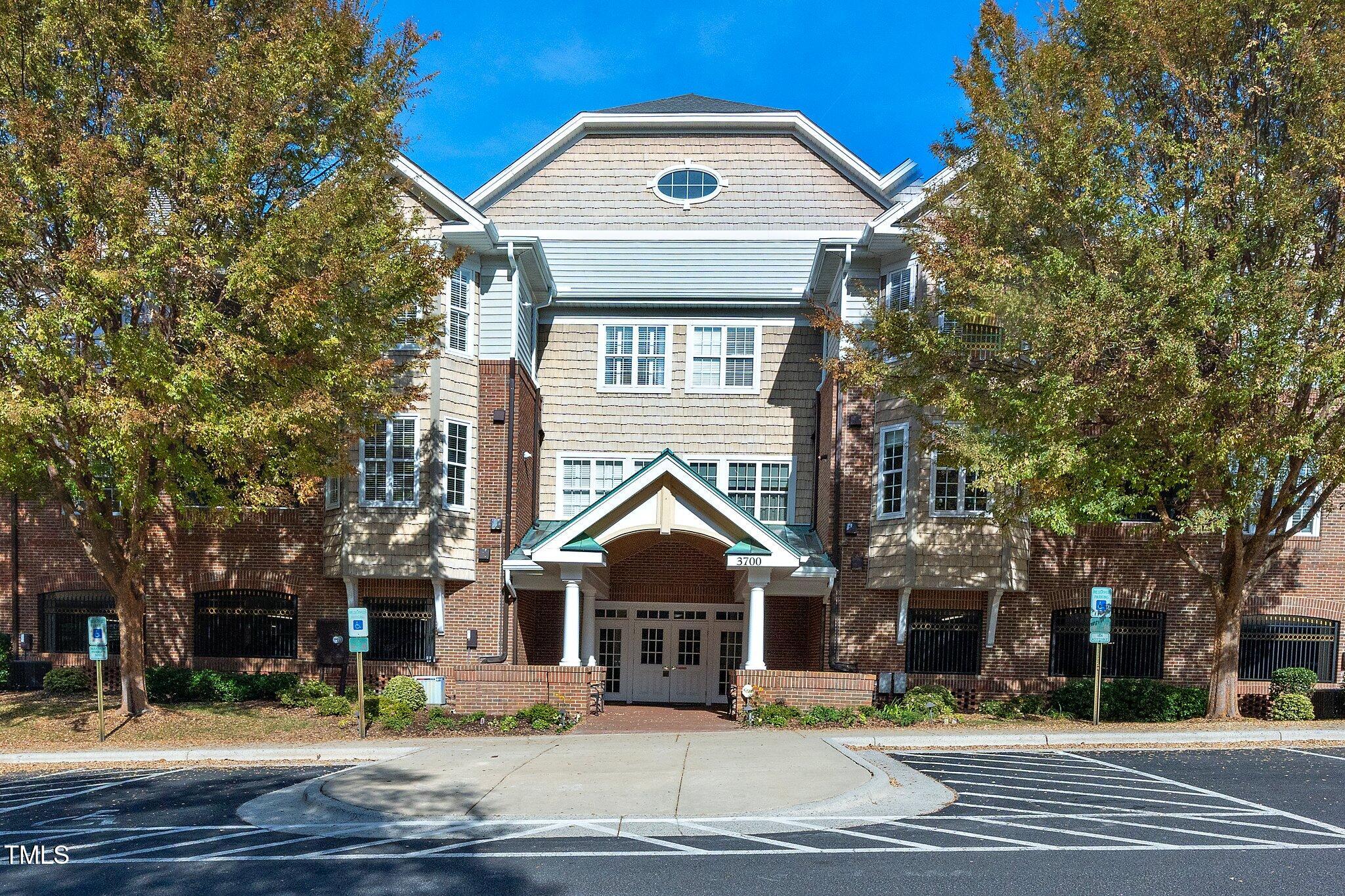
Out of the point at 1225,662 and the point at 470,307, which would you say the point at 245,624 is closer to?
the point at 470,307

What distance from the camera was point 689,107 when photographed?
25625 mm

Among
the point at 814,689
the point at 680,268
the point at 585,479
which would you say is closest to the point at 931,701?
the point at 814,689

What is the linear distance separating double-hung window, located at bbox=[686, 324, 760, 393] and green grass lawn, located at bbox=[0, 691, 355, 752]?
11.2 meters

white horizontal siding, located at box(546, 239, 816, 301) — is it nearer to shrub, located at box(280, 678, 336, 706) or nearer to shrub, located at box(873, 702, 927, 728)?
shrub, located at box(873, 702, 927, 728)

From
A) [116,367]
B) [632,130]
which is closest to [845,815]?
[116,367]

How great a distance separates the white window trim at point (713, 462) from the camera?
23.5 meters

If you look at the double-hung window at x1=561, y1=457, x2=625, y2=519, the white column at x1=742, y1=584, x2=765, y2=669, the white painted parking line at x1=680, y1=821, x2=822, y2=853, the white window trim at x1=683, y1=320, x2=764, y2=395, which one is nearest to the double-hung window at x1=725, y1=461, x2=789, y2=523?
the white window trim at x1=683, y1=320, x2=764, y2=395

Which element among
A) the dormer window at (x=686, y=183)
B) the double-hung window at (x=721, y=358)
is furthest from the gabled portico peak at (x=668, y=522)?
the dormer window at (x=686, y=183)

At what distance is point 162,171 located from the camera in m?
14.3

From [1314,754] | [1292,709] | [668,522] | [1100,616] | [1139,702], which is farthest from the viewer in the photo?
[668,522]

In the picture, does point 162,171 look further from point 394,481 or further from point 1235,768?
point 1235,768

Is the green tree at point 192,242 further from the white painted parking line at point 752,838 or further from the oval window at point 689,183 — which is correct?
the oval window at point 689,183

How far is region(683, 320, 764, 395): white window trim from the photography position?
23.6 m

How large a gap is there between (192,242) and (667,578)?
41.2 ft
